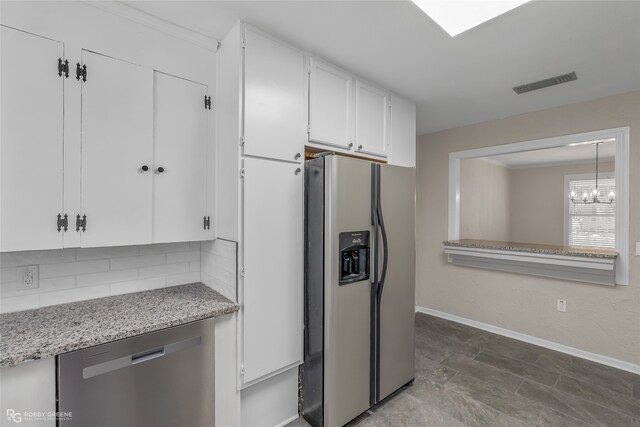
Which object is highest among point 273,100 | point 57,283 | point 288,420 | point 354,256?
point 273,100

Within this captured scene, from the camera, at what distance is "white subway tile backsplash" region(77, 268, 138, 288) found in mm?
1724

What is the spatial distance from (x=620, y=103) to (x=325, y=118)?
2838 millimetres

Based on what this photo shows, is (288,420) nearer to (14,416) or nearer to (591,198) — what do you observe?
(14,416)

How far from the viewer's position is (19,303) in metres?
1.54

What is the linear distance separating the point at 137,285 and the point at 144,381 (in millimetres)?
666

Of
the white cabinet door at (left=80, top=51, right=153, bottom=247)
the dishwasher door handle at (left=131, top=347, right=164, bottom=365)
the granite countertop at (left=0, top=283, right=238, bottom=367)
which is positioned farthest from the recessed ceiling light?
the dishwasher door handle at (left=131, top=347, right=164, bottom=365)

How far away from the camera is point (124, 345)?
1358 mm

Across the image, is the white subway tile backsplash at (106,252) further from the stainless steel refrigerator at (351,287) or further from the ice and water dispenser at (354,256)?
the ice and water dispenser at (354,256)

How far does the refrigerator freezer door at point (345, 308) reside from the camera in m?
1.84

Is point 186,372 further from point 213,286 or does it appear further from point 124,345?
point 213,286

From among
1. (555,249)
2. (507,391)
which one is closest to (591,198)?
(555,249)

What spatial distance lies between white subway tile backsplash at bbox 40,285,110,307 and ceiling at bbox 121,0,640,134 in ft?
5.29

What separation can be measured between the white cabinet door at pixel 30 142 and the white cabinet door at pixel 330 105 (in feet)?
4.44

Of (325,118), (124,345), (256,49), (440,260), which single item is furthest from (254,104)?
(440,260)
